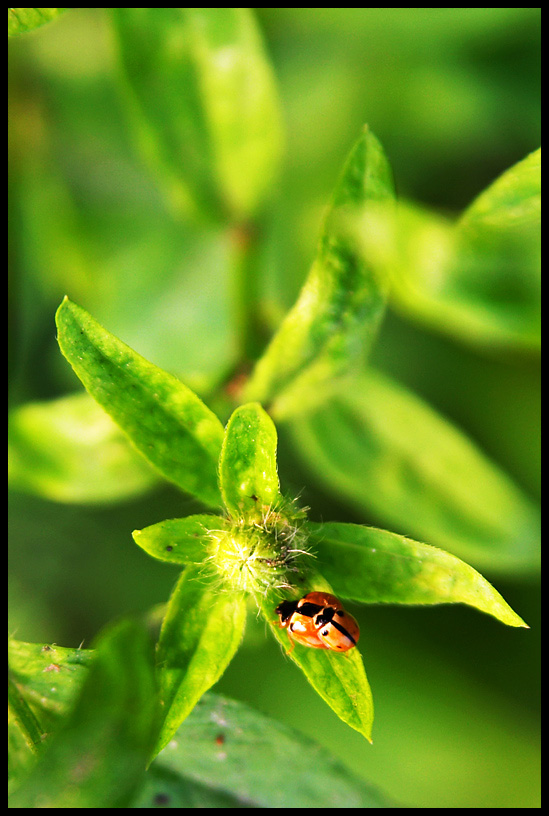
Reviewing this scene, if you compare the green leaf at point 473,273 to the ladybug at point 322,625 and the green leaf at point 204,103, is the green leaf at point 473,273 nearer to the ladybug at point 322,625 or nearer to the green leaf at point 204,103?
the green leaf at point 204,103

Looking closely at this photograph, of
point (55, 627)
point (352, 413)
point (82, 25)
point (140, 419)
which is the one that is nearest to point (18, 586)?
point (55, 627)

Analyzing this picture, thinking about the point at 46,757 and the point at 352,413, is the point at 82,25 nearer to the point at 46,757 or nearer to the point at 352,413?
the point at 352,413

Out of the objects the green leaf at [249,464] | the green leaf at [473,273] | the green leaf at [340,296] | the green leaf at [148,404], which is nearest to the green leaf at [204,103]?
the green leaf at [473,273]

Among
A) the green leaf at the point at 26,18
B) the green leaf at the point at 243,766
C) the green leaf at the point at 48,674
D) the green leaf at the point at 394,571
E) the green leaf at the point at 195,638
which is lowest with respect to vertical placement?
the green leaf at the point at 243,766

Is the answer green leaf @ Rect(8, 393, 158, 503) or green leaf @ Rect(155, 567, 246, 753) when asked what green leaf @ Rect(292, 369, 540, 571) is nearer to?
green leaf @ Rect(8, 393, 158, 503)

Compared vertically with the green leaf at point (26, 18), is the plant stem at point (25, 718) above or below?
below
